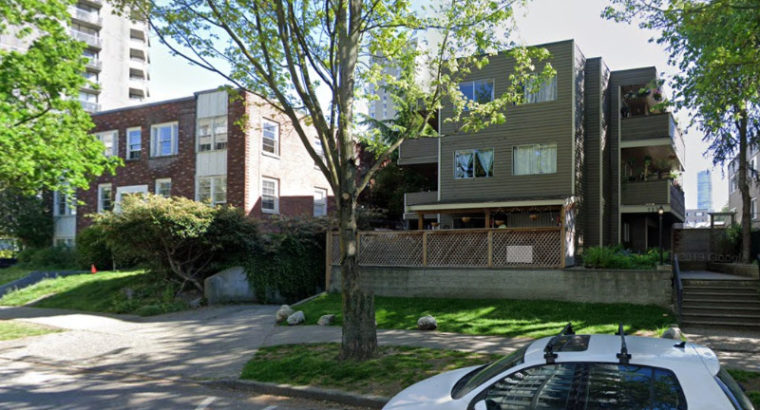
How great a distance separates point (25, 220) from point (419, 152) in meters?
22.3

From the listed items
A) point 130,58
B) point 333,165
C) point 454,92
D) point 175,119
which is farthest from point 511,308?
point 130,58

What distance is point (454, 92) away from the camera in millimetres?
10508

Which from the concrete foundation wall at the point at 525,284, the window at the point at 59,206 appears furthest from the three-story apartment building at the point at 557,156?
the window at the point at 59,206

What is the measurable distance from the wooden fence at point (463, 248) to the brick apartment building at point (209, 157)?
25.7 ft

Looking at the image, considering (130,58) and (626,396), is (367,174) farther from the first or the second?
(130,58)

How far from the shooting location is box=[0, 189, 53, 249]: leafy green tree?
29.6m

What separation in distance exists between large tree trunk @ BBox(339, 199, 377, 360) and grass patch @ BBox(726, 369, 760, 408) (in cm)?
525

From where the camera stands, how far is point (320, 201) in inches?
1132

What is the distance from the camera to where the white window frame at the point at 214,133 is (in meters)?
24.1

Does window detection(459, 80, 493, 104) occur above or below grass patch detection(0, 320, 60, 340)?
above

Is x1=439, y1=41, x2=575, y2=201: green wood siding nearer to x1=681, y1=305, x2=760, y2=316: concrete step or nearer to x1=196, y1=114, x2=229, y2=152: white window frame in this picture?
x1=681, y1=305, x2=760, y2=316: concrete step

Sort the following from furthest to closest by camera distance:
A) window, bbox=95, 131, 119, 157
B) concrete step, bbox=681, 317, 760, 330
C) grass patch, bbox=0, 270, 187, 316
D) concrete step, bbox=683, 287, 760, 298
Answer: window, bbox=95, 131, 119, 157 → grass patch, bbox=0, 270, 187, 316 → concrete step, bbox=683, 287, 760, 298 → concrete step, bbox=681, 317, 760, 330

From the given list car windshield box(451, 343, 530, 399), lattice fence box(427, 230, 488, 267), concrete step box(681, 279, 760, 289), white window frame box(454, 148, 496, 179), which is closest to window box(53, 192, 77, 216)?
white window frame box(454, 148, 496, 179)

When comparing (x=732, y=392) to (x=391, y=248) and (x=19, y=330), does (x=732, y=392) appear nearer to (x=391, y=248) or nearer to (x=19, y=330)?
(x=391, y=248)
